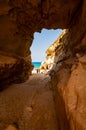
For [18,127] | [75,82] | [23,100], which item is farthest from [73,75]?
[23,100]

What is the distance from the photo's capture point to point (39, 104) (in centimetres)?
447

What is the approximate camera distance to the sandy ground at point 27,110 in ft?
12.7

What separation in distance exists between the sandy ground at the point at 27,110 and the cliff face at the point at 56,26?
0.29 m

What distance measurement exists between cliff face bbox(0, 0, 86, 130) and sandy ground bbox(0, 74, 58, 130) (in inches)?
11.3

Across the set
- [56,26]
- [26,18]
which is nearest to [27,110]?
[26,18]

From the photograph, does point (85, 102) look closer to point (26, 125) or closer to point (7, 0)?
point (26, 125)

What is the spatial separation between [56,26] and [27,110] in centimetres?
340

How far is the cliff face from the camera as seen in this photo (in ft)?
10.0

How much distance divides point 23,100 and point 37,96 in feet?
1.40

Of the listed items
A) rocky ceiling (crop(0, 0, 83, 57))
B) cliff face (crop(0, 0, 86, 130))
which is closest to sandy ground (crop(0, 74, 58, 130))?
cliff face (crop(0, 0, 86, 130))

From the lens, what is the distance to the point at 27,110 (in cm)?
439

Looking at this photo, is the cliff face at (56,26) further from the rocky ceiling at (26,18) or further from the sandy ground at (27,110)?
the sandy ground at (27,110)

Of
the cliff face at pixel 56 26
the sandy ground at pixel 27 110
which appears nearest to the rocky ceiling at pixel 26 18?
the cliff face at pixel 56 26

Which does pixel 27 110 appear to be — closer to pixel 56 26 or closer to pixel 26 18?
pixel 26 18
